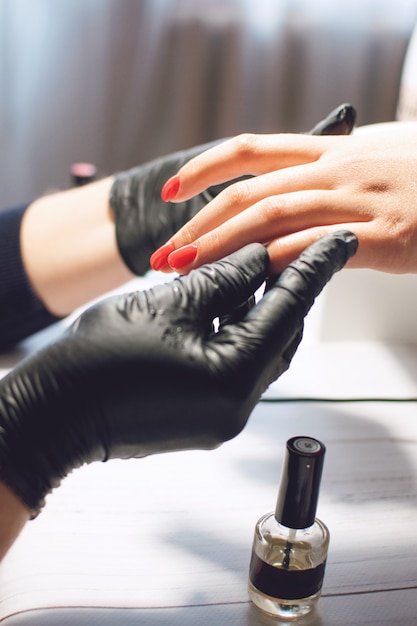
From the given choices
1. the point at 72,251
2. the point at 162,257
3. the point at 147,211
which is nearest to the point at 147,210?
the point at 147,211

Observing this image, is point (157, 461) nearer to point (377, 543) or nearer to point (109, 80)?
point (377, 543)

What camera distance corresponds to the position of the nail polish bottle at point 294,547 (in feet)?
1.33

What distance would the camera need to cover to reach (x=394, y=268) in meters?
0.53

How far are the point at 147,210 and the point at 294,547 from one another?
1.45ft

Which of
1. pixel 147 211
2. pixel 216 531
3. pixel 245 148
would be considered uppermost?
pixel 245 148

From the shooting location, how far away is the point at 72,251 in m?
0.76

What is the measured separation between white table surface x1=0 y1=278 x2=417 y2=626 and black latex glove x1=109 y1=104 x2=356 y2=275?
0.23 meters

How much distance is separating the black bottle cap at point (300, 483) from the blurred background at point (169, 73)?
2.98ft

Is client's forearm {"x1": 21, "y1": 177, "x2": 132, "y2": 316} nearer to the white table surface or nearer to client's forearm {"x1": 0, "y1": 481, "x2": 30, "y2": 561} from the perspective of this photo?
the white table surface

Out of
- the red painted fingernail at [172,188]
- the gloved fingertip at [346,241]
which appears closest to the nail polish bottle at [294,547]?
the gloved fingertip at [346,241]

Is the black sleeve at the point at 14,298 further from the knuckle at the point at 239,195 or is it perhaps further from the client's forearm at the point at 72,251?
the knuckle at the point at 239,195

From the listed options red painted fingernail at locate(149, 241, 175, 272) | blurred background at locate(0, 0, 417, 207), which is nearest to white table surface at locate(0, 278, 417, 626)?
red painted fingernail at locate(149, 241, 175, 272)

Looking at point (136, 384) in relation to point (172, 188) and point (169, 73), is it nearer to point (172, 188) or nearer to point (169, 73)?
point (172, 188)

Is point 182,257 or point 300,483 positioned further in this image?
point 182,257
